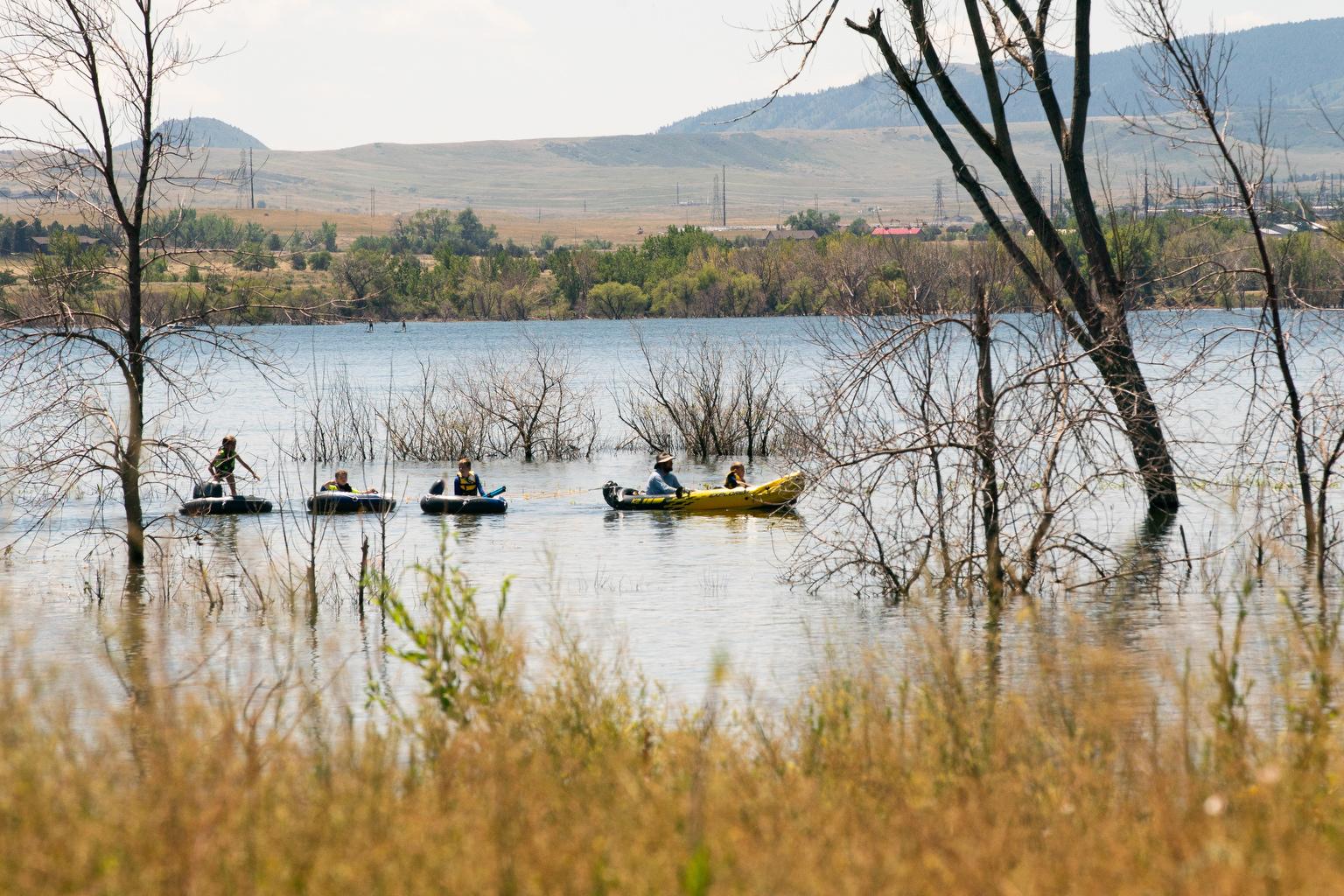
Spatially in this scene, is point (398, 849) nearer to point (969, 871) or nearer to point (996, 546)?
point (969, 871)

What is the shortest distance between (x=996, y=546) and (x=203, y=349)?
69643 millimetres

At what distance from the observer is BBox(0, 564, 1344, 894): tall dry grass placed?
480 cm

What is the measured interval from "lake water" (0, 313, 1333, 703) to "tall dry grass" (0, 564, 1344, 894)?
0.60 m

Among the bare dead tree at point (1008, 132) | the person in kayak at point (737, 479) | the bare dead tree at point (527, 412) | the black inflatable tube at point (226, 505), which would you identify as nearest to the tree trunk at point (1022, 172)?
the bare dead tree at point (1008, 132)

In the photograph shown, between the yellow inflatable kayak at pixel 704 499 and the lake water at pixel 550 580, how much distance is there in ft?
0.94

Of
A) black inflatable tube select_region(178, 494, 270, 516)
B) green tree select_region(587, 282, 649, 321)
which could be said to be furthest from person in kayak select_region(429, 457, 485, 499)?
green tree select_region(587, 282, 649, 321)

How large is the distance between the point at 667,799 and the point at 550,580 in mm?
4635

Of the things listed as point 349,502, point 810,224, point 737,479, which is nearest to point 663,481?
point 737,479

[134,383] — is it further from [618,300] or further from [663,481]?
[618,300]

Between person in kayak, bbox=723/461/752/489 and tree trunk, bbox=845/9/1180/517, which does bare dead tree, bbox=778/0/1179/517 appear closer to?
tree trunk, bbox=845/9/1180/517

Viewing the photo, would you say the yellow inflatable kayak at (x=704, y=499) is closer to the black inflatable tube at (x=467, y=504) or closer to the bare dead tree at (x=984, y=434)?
Result: the black inflatable tube at (x=467, y=504)

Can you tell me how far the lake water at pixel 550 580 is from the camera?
1449 centimetres

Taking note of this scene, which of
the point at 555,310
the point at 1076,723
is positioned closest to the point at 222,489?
the point at 1076,723

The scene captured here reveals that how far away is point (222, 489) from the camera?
2766cm
